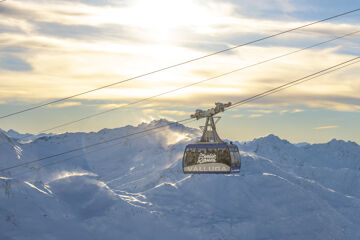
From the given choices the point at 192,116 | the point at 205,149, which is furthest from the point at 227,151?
the point at 192,116

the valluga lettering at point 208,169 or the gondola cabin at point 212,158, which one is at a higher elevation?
the gondola cabin at point 212,158

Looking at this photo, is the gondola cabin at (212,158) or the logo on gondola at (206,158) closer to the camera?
the gondola cabin at (212,158)

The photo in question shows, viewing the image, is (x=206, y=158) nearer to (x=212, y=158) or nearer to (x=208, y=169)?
(x=212, y=158)

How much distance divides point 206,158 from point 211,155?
A: 115cm

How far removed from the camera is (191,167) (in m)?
75.4

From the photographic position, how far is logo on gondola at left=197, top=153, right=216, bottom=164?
241 ft

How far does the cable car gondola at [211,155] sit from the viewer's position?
7219 centimetres

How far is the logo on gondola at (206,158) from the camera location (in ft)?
241

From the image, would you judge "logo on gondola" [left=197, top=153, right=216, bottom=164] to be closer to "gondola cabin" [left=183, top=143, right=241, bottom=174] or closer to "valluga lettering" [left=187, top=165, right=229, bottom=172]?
"gondola cabin" [left=183, top=143, right=241, bottom=174]

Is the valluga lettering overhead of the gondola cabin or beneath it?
beneath

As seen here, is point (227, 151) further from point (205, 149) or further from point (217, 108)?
point (217, 108)

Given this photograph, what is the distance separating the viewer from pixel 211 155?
73.4 m

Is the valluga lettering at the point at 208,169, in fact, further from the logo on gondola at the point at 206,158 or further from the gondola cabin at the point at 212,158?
the logo on gondola at the point at 206,158

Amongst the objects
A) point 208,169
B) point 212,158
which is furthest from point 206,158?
point 208,169
